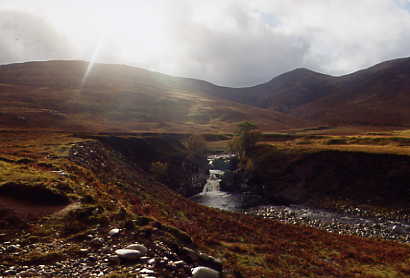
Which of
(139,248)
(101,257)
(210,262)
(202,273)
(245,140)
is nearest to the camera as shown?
(101,257)

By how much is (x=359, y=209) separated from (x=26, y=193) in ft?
197

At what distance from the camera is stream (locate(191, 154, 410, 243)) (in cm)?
4488

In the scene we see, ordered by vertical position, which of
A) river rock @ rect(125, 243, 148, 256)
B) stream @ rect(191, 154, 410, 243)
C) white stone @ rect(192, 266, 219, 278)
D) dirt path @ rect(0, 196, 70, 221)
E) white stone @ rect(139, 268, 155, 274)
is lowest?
stream @ rect(191, 154, 410, 243)

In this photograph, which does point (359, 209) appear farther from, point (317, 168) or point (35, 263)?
point (35, 263)

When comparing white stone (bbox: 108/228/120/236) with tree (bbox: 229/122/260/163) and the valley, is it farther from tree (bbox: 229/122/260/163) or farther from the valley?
tree (bbox: 229/122/260/163)

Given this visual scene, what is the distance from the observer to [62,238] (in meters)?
14.3

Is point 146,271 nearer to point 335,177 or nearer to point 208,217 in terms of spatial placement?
point 208,217

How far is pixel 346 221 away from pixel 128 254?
165ft

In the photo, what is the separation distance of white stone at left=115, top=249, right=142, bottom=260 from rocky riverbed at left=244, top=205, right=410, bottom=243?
42688 millimetres

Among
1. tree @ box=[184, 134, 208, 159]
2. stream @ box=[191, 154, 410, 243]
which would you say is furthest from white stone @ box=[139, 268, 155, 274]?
tree @ box=[184, 134, 208, 159]

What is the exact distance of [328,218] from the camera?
174 ft

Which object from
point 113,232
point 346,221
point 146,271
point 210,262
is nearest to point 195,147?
point 346,221

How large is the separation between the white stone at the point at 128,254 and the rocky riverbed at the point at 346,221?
140 feet

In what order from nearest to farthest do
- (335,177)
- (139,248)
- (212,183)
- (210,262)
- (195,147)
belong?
(139,248)
(210,262)
(335,177)
(212,183)
(195,147)
